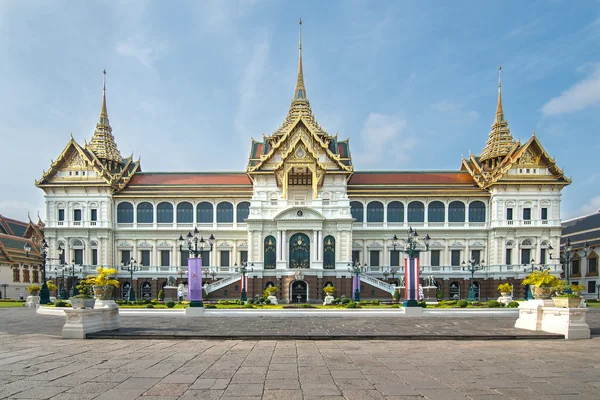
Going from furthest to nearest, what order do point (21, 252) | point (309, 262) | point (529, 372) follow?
point (21, 252) → point (309, 262) → point (529, 372)

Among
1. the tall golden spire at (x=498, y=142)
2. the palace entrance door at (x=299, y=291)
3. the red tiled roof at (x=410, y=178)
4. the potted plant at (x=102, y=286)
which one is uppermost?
the tall golden spire at (x=498, y=142)

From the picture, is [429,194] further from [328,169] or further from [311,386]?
[311,386]

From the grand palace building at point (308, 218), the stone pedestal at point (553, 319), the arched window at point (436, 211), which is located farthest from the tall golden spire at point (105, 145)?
the stone pedestal at point (553, 319)

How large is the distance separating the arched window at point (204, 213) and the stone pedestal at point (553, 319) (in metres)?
35.1

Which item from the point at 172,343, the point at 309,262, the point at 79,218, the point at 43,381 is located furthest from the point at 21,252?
the point at 43,381

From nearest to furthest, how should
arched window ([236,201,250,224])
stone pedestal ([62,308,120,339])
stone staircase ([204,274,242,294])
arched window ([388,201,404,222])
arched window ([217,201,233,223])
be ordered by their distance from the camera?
stone pedestal ([62,308,120,339])
stone staircase ([204,274,242,294])
arched window ([388,201,404,222])
arched window ([236,201,250,224])
arched window ([217,201,233,223])

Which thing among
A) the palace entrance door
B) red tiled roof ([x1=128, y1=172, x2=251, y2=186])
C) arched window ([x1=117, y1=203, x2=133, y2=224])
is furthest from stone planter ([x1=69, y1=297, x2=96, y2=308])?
arched window ([x1=117, y1=203, x2=133, y2=224])

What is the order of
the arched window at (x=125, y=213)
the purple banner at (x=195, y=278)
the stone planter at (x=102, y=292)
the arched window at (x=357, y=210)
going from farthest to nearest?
the arched window at (x=125, y=213) < the arched window at (x=357, y=210) < the purple banner at (x=195, y=278) < the stone planter at (x=102, y=292)

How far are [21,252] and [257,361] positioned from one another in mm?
56532

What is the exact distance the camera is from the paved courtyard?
7.79 metres

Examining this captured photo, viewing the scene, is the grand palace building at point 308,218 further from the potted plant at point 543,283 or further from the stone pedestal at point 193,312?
the potted plant at point 543,283

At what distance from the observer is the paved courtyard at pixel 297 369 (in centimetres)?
779

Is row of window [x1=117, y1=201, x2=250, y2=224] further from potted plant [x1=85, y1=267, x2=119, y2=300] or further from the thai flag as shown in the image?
potted plant [x1=85, y1=267, x2=119, y2=300]

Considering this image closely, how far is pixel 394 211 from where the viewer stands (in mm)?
46500
